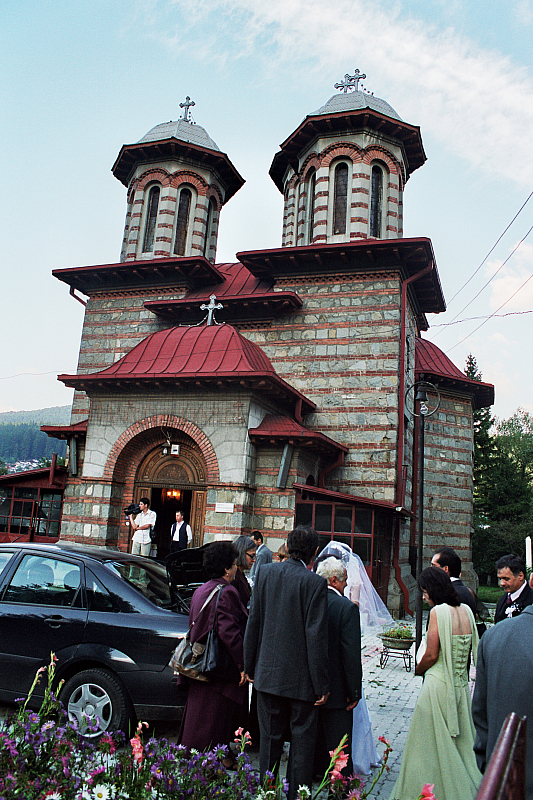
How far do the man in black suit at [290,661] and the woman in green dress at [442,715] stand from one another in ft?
2.89

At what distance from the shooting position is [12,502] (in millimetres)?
16219

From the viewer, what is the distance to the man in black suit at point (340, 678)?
4.29 metres

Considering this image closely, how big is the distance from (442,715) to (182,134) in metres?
21.2

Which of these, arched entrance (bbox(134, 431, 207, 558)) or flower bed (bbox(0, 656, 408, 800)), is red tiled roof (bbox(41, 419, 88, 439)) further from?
flower bed (bbox(0, 656, 408, 800))

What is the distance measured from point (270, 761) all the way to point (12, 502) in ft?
46.0

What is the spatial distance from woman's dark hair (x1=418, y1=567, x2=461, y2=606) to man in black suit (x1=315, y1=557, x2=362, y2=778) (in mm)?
574

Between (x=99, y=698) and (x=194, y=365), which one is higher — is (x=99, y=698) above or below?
below

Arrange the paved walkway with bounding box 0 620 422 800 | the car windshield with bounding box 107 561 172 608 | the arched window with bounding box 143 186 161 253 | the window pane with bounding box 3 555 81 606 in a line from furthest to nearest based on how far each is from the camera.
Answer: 1. the arched window with bounding box 143 186 161 253
2. the car windshield with bounding box 107 561 172 608
3. the window pane with bounding box 3 555 81 606
4. the paved walkway with bounding box 0 620 422 800

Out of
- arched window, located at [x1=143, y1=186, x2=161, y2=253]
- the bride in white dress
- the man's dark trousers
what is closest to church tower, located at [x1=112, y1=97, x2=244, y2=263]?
arched window, located at [x1=143, y1=186, x2=161, y2=253]

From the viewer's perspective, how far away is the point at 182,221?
20500mm

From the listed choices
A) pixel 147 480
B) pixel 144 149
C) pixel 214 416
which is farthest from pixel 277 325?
pixel 144 149

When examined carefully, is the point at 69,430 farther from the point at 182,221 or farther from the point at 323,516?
the point at 182,221

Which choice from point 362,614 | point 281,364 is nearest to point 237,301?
point 281,364

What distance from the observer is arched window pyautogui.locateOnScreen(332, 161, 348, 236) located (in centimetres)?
1788
